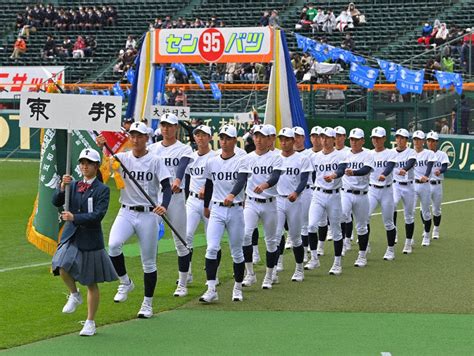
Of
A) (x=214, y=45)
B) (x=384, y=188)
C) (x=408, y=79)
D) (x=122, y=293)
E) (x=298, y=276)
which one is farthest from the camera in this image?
(x=408, y=79)

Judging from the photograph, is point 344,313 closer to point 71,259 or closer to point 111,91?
point 71,259

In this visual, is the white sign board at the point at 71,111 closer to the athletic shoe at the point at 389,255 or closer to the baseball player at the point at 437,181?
the athletic shoe at the point at 389,255

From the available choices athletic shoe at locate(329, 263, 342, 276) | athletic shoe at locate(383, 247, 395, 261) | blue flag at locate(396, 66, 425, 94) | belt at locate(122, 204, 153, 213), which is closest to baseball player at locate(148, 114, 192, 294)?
belt at locate(122, 204, 153, 213)

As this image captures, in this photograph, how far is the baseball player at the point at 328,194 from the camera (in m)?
15.2

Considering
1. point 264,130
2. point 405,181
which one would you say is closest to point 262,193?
point 264,130

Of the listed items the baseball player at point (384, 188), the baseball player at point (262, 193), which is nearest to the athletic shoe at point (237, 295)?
the baseball player at point (262, 193)

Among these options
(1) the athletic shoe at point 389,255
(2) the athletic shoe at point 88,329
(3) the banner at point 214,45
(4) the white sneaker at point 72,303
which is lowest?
(1) the athletic shoe at point 389,255

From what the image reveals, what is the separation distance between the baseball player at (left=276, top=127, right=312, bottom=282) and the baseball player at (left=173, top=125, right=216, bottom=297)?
104 cm

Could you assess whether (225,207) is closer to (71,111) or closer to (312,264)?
(71,111)

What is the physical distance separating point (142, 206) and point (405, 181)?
291 inches

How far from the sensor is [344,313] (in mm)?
11930

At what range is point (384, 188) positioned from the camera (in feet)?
55.6

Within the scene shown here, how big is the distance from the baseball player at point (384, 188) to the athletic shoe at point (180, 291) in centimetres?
459

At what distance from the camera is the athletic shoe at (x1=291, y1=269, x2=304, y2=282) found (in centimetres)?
1443
